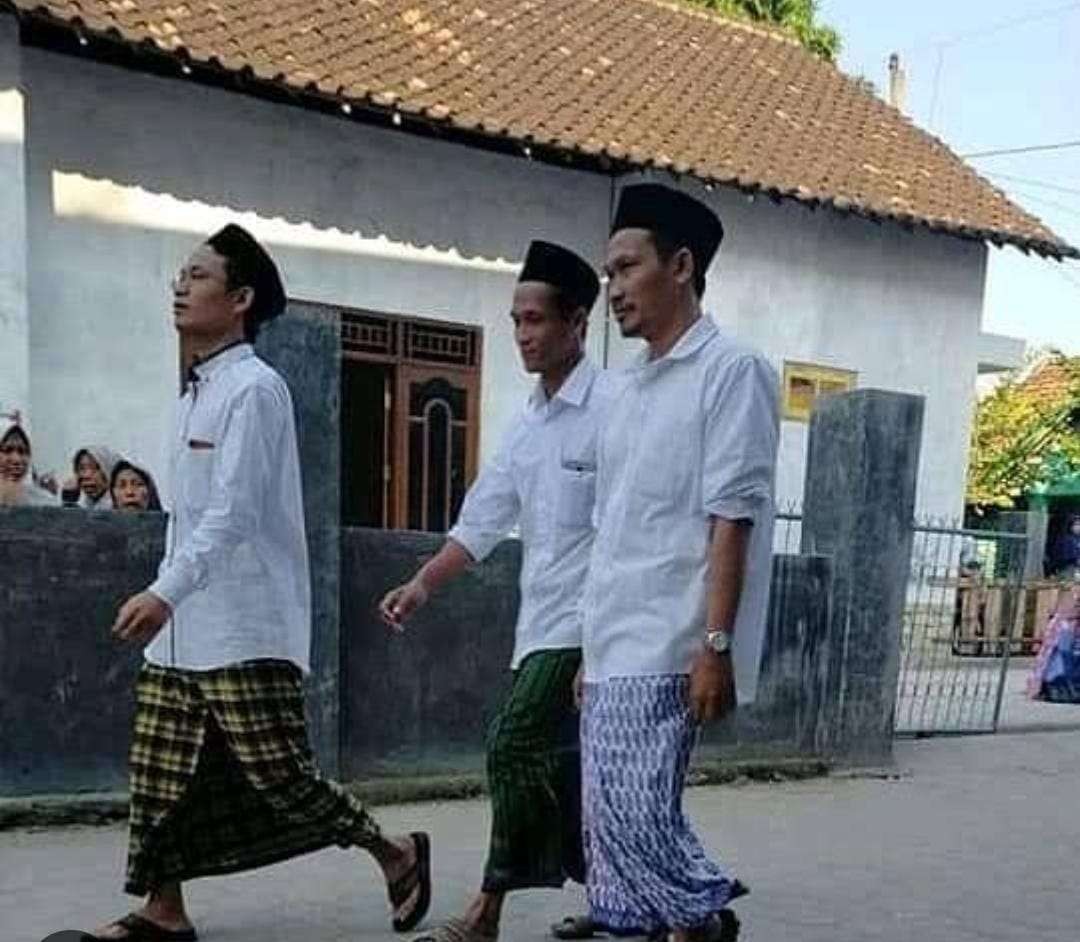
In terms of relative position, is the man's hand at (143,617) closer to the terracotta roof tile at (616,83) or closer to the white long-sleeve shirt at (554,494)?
→ the white long-sleeve shirt at (554,494)

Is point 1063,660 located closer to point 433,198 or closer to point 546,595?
point 433,198

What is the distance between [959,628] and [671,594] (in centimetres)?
742

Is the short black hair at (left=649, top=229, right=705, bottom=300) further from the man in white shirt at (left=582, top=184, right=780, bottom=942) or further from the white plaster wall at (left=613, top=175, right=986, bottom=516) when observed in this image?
the white plaster wall at (left=613, top=175, right=986, bottom=516)

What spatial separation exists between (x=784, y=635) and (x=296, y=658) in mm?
3769

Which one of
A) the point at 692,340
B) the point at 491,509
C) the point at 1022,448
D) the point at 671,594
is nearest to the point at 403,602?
the point at 491,509

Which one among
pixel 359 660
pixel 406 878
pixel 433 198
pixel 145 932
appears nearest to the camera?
pixel 145 932

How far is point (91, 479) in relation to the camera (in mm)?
7258

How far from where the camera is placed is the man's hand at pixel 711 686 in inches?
109

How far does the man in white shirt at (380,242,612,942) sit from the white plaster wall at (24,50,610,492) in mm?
5619

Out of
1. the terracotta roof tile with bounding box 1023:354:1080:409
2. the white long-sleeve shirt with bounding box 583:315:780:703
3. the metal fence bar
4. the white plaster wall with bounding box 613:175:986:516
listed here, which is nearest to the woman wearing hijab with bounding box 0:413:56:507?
the metal fence bar

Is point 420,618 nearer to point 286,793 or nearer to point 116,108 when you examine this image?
point 286,793

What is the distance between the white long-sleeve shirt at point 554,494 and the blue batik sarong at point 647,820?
2.32 feet

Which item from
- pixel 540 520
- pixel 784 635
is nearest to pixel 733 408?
pixel 540 520

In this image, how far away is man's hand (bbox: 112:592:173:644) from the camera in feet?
10.4
